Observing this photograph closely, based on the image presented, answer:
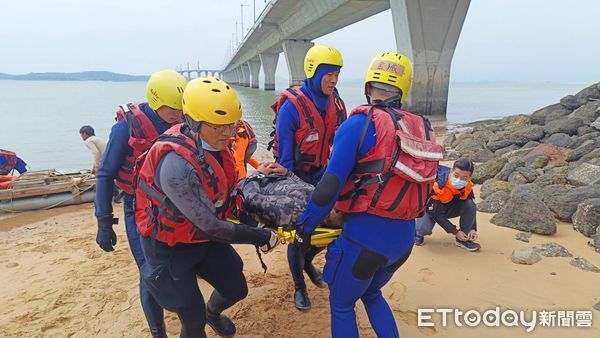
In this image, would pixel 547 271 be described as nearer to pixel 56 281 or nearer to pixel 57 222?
pixel 56 281

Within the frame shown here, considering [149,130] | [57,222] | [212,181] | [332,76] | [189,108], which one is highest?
[332,76]

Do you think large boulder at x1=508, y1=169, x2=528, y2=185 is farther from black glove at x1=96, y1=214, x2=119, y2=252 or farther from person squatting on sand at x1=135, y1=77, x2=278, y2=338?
black glove at x1=96, y1=214, x2=119, y2=252

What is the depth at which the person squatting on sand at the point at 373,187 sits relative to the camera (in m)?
2.22

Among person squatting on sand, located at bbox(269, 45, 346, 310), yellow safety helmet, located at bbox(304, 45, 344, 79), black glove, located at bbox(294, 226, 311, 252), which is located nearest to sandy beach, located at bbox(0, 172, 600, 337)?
person squatting on sand, located at bbox(269, 45, 346, 310)

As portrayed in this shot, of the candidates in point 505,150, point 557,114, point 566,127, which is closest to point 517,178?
point 505,150

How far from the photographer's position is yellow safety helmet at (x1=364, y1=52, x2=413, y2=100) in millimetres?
2367

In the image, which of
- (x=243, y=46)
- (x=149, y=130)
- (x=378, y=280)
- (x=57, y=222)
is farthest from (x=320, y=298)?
(x=243, y=46)

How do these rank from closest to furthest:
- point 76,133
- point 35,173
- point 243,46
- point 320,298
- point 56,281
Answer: point 320,298
point 56,281
point 35,173
point 76,133
point 243,46

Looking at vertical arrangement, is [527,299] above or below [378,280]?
below

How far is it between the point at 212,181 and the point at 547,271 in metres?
3.66

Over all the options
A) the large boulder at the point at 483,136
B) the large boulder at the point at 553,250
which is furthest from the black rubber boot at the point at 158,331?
the large boulder at the point at 483,136

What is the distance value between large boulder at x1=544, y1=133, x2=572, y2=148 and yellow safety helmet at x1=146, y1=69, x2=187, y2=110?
9.29m

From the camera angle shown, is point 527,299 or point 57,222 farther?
point 57,222

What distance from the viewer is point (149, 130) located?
3.05 meters
